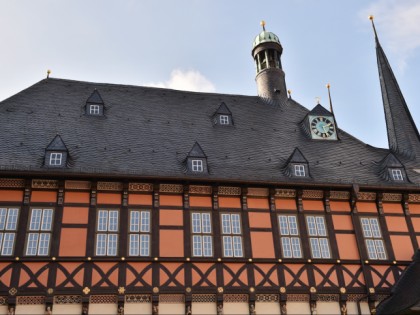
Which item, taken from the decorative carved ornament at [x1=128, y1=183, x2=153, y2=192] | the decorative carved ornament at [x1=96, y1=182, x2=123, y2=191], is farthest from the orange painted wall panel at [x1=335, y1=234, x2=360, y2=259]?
the decorative carved ornament at [x1=96, y1=182, x2=123, y2=191]

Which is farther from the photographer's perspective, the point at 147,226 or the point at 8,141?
the point at 8,141

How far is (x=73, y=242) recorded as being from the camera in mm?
17766

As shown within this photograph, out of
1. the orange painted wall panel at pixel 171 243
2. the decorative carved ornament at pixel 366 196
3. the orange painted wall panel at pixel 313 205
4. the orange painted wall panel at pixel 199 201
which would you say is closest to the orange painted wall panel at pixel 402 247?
the decorative carved ornament at pixel 366 196

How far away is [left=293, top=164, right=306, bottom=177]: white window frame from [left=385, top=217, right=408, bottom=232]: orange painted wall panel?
362 centimetres

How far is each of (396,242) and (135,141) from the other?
35.6 feet

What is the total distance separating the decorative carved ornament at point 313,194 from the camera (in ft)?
66.5

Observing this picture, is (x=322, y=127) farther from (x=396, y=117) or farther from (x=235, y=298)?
(x=235, y=298)

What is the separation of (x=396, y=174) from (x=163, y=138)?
9.62 metres

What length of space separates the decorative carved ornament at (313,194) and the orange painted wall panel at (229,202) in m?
2.59

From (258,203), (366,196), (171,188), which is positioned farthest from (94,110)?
(366,196)

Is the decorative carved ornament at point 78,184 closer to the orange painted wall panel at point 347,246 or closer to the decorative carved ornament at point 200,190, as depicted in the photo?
the decorative carved ornament at point 200,190

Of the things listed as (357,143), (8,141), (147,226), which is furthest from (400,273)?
(8,141)

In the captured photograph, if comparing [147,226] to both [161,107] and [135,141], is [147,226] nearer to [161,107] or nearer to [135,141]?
[135,141]

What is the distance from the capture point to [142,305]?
1728cm
